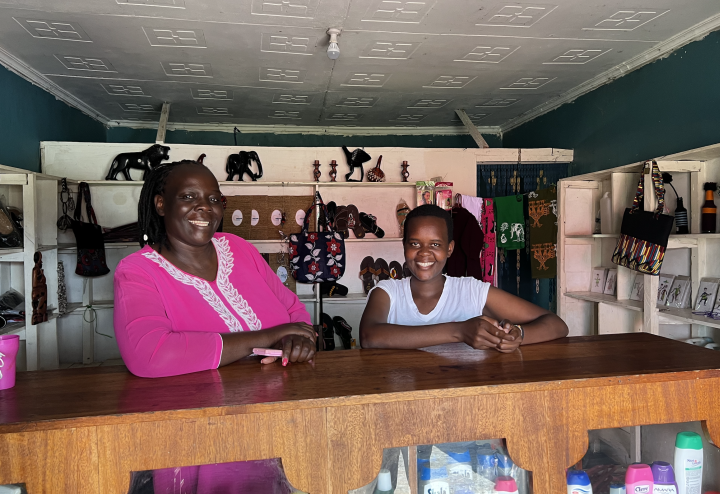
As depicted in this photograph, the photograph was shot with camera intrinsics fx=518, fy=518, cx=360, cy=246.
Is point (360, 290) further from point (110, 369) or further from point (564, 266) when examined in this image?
point (110, 369)

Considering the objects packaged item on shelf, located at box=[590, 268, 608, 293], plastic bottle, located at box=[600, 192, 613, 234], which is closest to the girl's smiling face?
plastic bottle, located at box=[600, 192, 613, 234]

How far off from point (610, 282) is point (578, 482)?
3.45 metres

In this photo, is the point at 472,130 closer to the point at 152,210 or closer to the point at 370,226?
the point at 370,226

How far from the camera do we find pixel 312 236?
16.1ft

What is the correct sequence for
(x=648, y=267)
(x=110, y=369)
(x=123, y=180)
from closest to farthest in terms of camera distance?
(x=110, y=369) < (x=648, y=267) < (x=123, y=180)

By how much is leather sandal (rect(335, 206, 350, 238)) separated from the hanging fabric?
72.3 inches

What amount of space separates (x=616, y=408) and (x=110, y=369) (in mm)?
1262

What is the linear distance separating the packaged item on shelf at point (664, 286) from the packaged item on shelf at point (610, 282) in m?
0.49

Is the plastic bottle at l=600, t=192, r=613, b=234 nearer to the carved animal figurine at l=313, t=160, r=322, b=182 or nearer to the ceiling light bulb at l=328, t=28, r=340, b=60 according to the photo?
the ceiling light bulb at l=328, t=28, r=340, b=60

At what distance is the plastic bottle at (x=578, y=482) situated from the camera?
118 centimetres

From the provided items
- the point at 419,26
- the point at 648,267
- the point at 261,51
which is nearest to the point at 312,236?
the point at 261,51

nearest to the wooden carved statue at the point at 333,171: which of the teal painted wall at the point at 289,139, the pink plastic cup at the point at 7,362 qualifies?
the teal painted wall at the point at 289,139

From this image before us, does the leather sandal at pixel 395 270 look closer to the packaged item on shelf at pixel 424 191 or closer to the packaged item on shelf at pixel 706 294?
the packaged item on shelf at pixel 424 191

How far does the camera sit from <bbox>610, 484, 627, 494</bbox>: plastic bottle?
1.25 m
